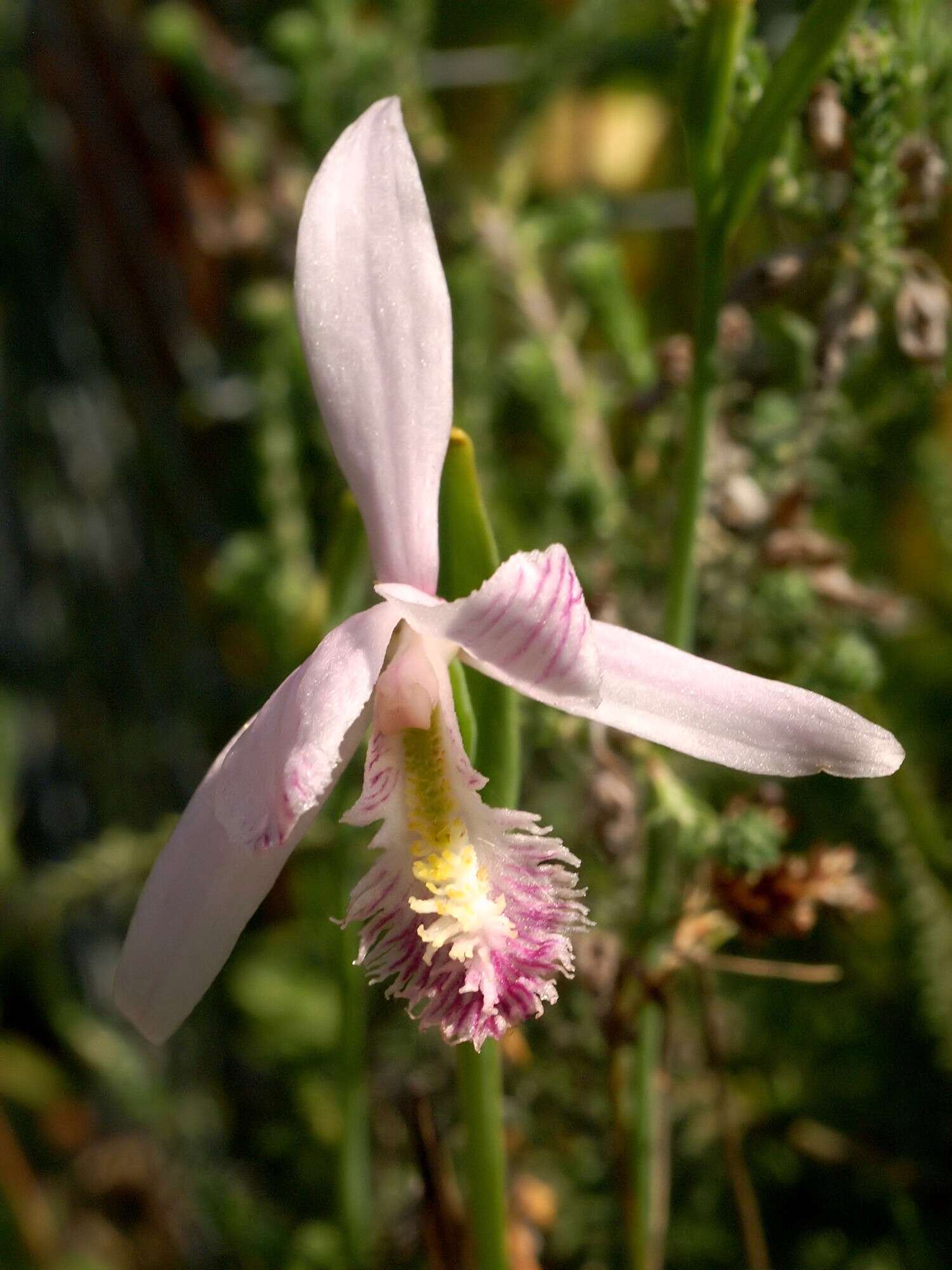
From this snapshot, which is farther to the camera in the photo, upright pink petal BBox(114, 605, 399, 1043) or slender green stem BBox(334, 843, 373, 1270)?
slender green stem BBox(334, 843, 373, 1270)

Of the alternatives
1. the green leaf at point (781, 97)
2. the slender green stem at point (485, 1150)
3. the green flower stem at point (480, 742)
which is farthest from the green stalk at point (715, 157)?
the slender green stem at point (485, 1150)

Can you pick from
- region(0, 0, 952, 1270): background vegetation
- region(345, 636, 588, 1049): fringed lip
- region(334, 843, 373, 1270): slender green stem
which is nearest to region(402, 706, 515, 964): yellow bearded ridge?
region(345, 636, 588, 1049): fringed lip

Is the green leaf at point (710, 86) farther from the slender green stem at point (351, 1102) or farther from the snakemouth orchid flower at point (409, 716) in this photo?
the slender green stem at point (351, 1102)

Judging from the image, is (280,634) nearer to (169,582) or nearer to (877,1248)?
(169,582)

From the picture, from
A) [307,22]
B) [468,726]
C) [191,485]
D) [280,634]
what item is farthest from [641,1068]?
[191,485]

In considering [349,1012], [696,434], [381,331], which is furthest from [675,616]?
[349,1012]

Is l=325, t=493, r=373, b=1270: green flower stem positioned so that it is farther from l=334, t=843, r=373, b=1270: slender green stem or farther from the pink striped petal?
the pink striped petal
